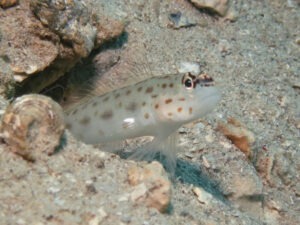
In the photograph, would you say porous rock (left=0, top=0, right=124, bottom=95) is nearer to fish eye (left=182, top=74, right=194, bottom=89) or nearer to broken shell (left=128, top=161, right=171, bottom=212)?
fish eye (left=182, top=74, right=194, bottom=89)

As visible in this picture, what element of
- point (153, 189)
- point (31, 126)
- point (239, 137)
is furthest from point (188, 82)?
point (239, 137)

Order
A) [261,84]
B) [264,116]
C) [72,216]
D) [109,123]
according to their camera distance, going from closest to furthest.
Result: [72,216], [109,123], [264,116], [261,84]

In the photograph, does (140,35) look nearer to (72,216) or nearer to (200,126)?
(200,126)

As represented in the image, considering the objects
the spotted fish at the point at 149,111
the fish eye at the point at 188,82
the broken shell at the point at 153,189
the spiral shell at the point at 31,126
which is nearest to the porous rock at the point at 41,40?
the spotted fish at the point at 149,111

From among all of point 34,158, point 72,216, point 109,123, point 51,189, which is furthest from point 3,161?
point 109,123

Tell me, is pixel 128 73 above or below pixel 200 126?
above

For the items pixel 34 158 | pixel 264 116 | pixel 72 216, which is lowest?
pixel 264 116

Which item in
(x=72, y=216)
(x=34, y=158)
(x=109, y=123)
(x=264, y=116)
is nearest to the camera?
(x=72, y=216)

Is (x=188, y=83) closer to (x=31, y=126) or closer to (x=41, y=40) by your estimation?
(x=31, y=126)

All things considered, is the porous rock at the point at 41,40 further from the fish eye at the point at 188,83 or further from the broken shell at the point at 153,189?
the broken shell at the point at 153,189
